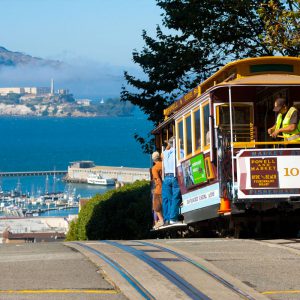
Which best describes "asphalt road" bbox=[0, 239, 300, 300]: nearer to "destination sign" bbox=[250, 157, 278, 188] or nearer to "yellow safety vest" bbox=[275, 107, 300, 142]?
"destination sign" bbox=[250, 157, 278, 188]

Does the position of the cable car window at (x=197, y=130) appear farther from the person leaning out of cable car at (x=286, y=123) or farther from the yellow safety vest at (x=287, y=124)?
the yellow safety vest at (x=287, y=124)

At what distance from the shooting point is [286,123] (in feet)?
55.3

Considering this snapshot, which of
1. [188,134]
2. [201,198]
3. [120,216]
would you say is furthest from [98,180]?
[201,198]

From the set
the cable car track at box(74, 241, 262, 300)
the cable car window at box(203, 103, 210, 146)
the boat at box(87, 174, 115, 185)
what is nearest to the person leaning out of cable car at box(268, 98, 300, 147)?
the cable car window at box(203, 103, 210, 146)

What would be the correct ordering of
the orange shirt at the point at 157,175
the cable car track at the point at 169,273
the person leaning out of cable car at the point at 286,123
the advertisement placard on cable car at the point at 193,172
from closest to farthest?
the cable car track at the point at 169,273 → the person leaning out of cable car at the point at 286,123 → the advertisement placard on cable car at the point at 193,172 → the orange shirt at the point at 157,175

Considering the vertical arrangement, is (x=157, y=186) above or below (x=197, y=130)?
below

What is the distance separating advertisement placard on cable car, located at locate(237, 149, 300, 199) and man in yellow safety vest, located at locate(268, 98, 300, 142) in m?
0.39

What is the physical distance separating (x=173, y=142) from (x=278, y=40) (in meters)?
3.67

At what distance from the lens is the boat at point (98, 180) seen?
188 metres

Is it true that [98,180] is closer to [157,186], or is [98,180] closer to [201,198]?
[157,186]

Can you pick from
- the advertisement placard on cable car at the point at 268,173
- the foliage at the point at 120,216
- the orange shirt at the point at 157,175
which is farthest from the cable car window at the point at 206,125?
the foliage at the point at 120,216

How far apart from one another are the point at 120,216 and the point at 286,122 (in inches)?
794

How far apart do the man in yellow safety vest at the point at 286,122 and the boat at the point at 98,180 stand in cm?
16929

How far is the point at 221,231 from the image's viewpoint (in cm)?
2008
